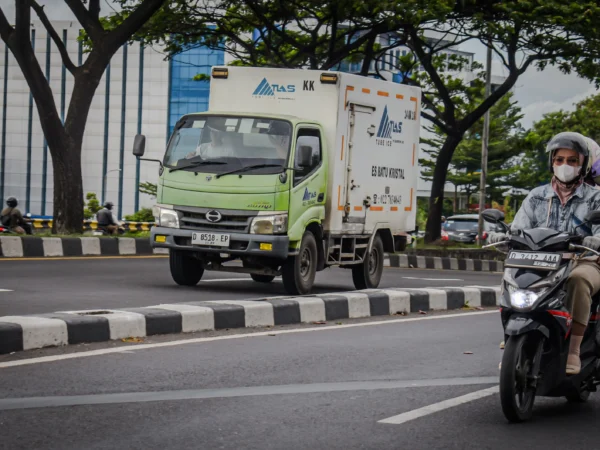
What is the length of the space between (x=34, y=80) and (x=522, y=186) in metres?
57.9

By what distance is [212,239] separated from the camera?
13477 mm

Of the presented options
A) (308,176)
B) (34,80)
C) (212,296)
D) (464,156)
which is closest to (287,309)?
(212,296)

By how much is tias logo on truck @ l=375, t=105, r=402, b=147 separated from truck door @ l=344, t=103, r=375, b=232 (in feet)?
0.83

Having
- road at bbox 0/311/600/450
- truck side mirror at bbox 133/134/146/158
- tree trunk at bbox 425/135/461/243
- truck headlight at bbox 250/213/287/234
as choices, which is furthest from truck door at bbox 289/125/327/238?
tree trunk at bbox 425/135/461/243

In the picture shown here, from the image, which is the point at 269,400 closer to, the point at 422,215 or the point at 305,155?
the point at 305,155

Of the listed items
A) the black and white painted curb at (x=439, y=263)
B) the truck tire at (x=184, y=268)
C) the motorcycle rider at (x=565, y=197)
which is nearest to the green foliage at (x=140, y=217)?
the black and white painted curb at (x=439, y=263)

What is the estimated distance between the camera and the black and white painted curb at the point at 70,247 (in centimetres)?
1864

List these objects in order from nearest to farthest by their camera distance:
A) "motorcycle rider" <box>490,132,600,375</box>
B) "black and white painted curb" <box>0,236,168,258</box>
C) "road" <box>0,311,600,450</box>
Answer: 1. "road" <box>0,311,600,450</box>
2. "motorcycle rider" <box>490,132,600,375</box>
3. "black and white painted curb" <box>0,236,168,258</box>

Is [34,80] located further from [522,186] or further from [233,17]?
[522,186]

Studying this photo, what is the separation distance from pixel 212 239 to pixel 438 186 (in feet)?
71.8

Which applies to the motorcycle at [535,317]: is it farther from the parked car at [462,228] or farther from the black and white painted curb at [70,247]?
the parked car at [462,228]

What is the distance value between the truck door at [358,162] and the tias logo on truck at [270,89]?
851 millimetres

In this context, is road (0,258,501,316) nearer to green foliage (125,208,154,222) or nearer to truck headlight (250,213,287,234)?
truck headlight (250,213,287,234)

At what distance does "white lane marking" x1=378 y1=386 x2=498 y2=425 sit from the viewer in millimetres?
5727
